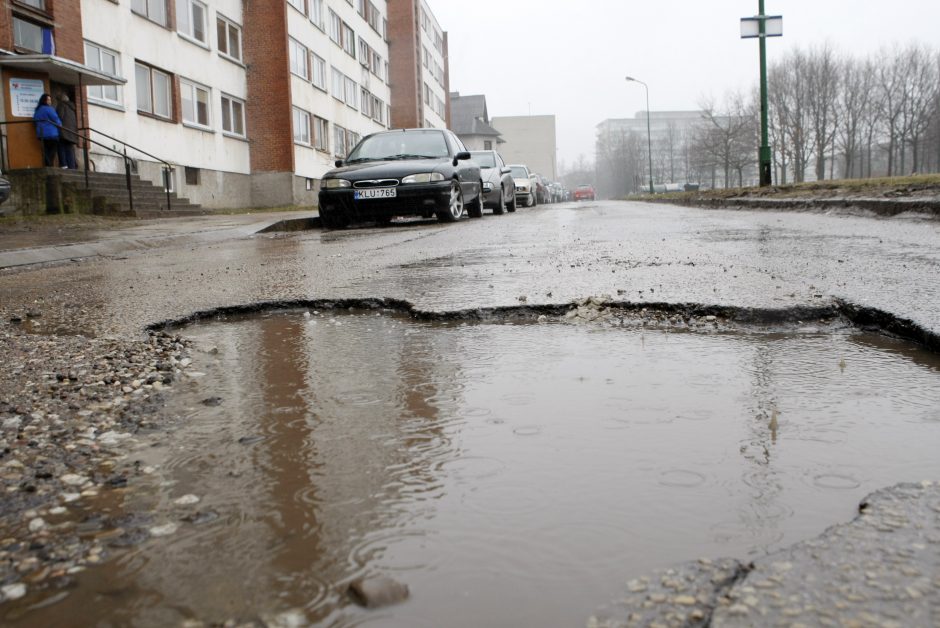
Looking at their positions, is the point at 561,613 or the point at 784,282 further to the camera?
the point at 784,282

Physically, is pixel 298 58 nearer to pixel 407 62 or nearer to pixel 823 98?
pixel 407 62

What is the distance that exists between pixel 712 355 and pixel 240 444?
5.71ft

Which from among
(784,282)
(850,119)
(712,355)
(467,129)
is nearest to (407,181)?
(784,282)

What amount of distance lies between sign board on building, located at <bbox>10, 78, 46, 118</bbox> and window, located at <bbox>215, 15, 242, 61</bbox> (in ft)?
34.0

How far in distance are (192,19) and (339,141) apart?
43.3ft

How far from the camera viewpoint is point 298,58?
3102cm

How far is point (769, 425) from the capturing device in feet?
7.02

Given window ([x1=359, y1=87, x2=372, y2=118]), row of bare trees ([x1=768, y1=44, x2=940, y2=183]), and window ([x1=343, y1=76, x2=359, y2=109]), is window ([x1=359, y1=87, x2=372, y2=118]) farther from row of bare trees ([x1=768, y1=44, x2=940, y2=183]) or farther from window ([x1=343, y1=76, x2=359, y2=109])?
row of bare trees ([x1=768, y1=44, x2=940, y2=183])

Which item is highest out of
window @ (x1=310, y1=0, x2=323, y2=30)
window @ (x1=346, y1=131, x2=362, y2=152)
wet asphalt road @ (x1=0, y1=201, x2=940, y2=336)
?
window @ (x1=310, y1=0, x2=323, y2=30)

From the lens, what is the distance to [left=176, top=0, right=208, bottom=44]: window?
23594mm

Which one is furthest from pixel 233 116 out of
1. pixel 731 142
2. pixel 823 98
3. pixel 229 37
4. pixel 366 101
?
pixel 823 98

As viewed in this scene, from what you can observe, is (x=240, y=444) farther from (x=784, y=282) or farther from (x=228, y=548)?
(x=784, y=282)

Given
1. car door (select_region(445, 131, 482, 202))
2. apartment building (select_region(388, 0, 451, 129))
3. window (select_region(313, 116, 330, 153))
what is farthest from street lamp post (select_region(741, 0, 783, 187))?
apartment building (select_region(388, 0, 451, 129))

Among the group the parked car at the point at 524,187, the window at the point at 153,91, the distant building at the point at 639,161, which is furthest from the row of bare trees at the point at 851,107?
the window at the point at 153,91
